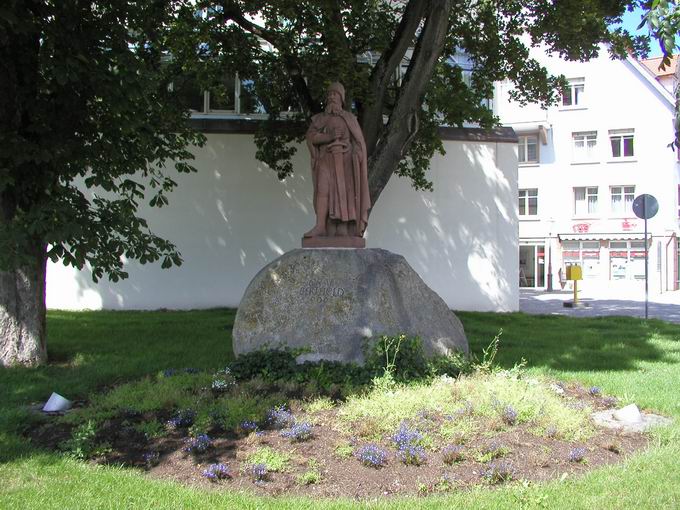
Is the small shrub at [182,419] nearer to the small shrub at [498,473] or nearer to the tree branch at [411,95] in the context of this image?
the small shrub at [498,473]

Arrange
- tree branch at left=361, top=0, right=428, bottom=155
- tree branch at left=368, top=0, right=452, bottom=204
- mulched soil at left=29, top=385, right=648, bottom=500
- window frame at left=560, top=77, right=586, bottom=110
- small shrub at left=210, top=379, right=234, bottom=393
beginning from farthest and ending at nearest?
1. window frame at left=560, top=77, right=586, bottom=110
2. tree branch at left=361, top=0, right=428, bottom=155
3. tree branch at left=368, top=0, right=452, bottom=204
4. small shrub at left=210, top=379, right=234, bottom=393
5. mulched soil at left=29, top=385, right=648, bottom=500

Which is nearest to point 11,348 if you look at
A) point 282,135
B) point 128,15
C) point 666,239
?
point 128,15

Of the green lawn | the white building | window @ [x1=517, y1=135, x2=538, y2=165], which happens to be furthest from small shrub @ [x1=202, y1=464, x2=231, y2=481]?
window @ [x1=517, y1=135, x2=538, y2=165]

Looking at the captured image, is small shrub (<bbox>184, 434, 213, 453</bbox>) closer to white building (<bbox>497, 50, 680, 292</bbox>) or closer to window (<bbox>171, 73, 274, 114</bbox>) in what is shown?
window (<bbox>171, 73, 274, 114</bbox>)

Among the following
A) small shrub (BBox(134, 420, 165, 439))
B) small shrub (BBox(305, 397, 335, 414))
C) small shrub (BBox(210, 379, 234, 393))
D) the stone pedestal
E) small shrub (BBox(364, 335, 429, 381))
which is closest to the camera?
small shrub (BBox(134, 420, 165, 439))

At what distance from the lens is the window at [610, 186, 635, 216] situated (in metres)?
31.1

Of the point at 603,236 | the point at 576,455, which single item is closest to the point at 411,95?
the point at 576,455

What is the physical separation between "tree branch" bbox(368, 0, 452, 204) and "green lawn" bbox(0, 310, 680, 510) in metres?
3.14

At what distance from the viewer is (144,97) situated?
6.80 meters

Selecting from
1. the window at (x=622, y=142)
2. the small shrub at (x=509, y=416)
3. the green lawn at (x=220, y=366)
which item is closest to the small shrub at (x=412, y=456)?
the green lawn at (x=220, y=366)

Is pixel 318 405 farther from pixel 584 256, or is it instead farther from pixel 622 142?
pixel 622 142

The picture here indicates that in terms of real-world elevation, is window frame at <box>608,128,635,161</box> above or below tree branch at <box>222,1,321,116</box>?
above

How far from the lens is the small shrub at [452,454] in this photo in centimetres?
416

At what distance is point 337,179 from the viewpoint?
7.13 m
